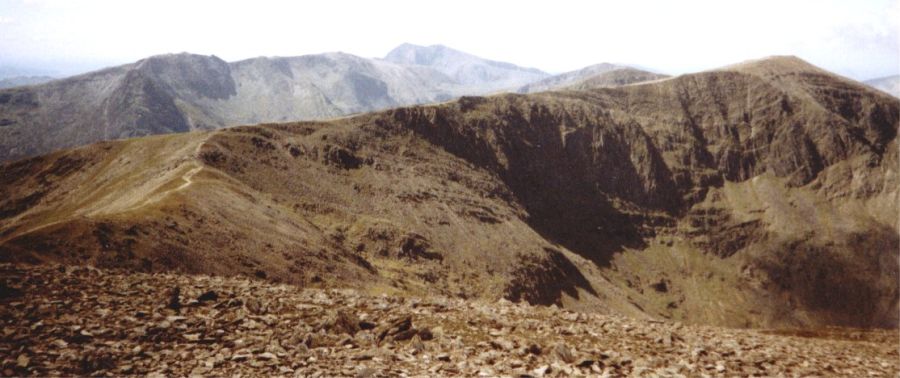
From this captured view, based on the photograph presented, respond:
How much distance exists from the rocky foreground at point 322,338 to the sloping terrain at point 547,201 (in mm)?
21270

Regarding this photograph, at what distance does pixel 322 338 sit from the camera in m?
11.6

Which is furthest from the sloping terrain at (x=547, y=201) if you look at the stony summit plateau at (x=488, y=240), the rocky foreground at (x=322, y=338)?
the rocky foreground at (x=322, y=338)

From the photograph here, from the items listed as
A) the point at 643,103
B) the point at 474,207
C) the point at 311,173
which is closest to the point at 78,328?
the point at 311,173

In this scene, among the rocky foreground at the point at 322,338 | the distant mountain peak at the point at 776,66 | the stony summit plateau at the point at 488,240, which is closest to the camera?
the rocky foreground at the point at 322,338

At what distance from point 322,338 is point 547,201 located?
101 m

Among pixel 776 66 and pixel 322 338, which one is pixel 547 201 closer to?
pixel 322 338

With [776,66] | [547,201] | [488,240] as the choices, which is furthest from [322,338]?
[776,66]

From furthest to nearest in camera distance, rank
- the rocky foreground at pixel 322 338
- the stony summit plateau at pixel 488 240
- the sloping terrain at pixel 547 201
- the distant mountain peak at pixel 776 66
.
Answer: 1. the distant mountain peak at pixel 776 66
2. the sloping terrain at pixel 547 201
3. the stony summit plateau at pixel 488 240
4. the rocky foreground at pixel 322 338

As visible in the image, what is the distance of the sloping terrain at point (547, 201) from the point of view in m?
48.2

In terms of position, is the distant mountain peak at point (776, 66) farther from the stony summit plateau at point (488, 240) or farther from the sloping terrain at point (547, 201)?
the stony summit plateau at point (488, 240)

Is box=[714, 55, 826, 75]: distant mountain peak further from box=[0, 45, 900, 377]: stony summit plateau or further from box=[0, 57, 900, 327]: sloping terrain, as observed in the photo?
box=[0, 45, 900, 377]: stony summit plateau

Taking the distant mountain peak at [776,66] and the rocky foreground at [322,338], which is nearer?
the rocky foreground at [322,338]

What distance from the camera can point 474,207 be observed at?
278ft

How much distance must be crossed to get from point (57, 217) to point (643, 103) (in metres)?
140
